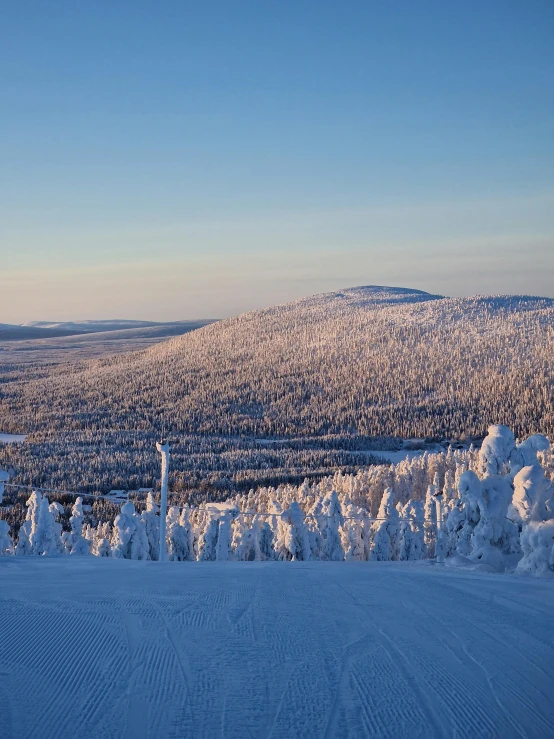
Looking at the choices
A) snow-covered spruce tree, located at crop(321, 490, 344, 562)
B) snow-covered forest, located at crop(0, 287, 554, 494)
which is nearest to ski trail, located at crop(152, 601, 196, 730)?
snow-covered spruce tree, located at crop(321, 490, 344, 562)

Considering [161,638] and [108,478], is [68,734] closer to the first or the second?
[161,638]

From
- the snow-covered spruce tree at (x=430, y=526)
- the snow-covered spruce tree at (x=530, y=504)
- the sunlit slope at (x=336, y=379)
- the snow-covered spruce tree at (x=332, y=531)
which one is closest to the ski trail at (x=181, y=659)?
the snow-covered spruce tree at (x=530, y=504)

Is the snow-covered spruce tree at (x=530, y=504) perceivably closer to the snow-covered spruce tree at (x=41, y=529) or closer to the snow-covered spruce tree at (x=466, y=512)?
the snow-covered spruce tree at (x=466, y=512)

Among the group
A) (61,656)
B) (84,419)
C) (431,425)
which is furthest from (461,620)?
(84,419)

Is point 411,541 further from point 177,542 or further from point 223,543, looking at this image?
point 177,542

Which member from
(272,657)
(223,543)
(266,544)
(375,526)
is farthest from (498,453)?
(223,543)

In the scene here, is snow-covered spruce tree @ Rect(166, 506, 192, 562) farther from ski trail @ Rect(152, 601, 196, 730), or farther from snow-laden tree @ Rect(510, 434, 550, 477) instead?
ski trail @ Rect(152, 601, 196, 730)
